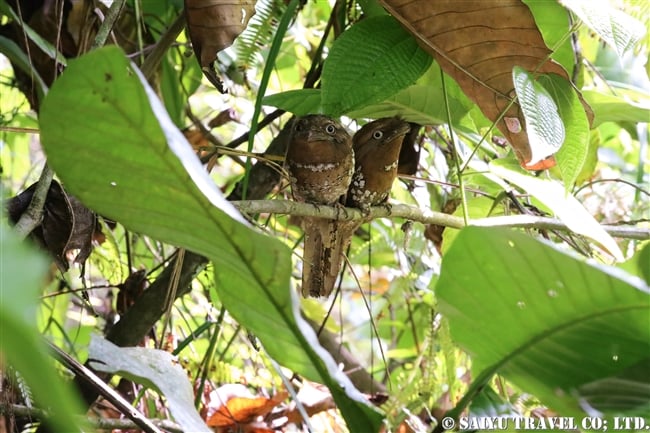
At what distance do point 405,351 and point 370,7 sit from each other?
1.10 metres

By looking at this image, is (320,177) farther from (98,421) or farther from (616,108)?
(98,421)

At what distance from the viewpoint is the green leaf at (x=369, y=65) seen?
124 centimetres

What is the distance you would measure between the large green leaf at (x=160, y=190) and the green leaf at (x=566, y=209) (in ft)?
1.48

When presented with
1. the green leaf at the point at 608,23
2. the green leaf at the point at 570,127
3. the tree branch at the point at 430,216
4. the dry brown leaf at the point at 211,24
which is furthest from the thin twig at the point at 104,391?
the green leaf at the point at 608,23

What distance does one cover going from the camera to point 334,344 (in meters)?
2.33

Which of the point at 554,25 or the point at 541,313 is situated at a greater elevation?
the point at 554,25

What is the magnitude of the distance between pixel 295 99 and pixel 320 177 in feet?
1.82

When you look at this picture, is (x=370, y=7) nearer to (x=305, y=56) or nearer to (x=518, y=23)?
(x=518, y=23)

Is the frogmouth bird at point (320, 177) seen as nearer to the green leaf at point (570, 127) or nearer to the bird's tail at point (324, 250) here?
the bird's tail at point (324, 250)

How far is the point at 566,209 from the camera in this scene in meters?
1.08

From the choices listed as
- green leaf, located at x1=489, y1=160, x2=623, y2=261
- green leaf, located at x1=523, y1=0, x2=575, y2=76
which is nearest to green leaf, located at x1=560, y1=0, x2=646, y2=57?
green leaf, located at x1=489, y1=160, x2=623, y2=261

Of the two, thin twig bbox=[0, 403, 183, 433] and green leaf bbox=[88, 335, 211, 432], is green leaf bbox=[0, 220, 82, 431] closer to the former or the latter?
green leaf bbox=[88, 335, 211, 432]
